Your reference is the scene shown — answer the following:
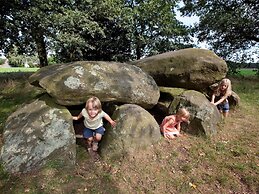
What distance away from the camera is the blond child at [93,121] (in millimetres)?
5211

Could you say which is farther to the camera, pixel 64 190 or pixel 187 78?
pixel 187 78

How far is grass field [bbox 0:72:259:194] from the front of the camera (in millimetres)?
4480

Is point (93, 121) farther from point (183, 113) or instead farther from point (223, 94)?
point (223, 94)

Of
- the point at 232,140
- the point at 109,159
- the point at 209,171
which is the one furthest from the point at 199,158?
the point at 109,159

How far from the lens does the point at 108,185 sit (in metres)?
4.53

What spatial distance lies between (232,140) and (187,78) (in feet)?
6.40

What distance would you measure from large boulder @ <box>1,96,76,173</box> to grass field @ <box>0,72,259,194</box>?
0.18 metres

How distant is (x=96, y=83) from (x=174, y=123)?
196 cm

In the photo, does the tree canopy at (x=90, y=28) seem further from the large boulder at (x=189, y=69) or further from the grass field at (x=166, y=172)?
the grass field at (x=166, y=172)

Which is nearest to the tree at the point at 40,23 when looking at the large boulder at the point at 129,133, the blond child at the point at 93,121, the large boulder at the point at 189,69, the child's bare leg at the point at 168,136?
the large boulder at the point at 189,69

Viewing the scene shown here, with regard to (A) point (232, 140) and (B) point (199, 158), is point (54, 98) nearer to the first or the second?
(B) point (199, 158)

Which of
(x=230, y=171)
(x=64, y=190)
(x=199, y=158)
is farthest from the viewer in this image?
(x=199, y=158)

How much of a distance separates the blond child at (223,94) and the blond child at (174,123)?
62.9 inches

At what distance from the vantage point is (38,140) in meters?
4.97
